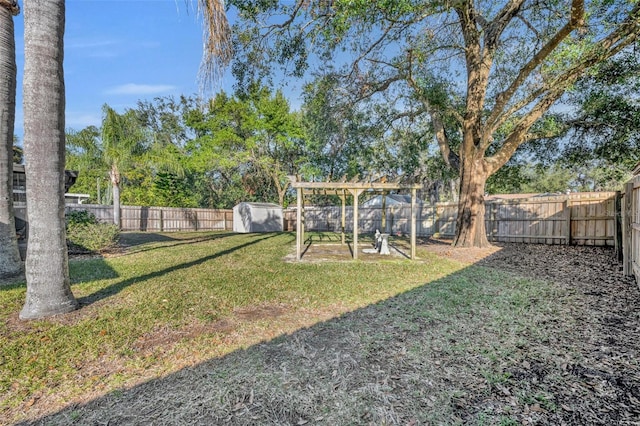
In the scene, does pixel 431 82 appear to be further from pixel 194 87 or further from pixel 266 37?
pixel 194 87

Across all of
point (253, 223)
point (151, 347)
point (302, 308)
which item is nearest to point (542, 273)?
point (302, 308)

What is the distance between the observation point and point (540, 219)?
10.4 metres

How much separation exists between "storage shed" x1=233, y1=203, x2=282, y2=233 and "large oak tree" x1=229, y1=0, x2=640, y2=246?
35.7 feet

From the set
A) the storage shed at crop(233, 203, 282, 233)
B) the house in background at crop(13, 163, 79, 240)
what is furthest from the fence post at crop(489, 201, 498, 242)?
the house in background at crop(13, 163, 79, 240)

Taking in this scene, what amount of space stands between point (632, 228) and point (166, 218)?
2011 centimetres

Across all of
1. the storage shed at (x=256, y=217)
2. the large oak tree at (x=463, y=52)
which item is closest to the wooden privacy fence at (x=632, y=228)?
the large oak tree at (x=463, y=52)

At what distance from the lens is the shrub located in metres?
8.10

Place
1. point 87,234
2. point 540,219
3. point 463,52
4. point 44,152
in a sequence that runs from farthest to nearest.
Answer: point 540,219, point 463,52, point 87,234, point 44,152

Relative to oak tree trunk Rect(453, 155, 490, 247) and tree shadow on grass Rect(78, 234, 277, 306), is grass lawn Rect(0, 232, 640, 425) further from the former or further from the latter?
oak tree trunk Rect(453, 155, 490, 247)

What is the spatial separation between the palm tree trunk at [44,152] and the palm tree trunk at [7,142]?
7.07ft

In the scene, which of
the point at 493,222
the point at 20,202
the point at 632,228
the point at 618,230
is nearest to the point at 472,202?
the point at 493,222

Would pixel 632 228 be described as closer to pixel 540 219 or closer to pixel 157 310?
pixel 540 219

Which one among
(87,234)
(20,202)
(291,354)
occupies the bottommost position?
(291,354)

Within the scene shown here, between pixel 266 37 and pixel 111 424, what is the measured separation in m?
8.65
